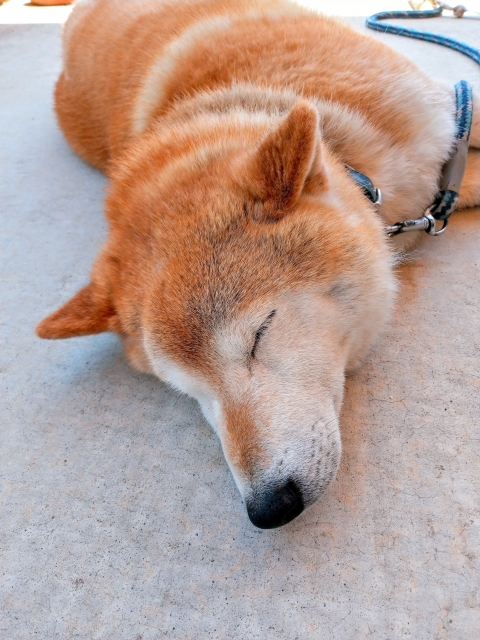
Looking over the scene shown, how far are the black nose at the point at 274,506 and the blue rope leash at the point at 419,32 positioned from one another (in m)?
3.35

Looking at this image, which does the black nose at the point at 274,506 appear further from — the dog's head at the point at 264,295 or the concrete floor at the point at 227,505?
the concrete floor at the point at 227,505

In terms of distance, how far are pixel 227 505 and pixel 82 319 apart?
0.82 metres

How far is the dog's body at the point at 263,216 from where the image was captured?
1480mm

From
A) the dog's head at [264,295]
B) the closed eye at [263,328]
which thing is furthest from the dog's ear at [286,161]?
the closed eye at [263,328]

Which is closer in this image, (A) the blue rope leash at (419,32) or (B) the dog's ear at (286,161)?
(B) the dog's ear at (286,161)

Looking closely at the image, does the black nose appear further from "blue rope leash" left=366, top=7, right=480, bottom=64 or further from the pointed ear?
"blue rope leash" left=366, top=7, right=480, bottom=64

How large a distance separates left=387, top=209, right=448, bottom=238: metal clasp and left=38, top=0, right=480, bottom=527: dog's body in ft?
0.19

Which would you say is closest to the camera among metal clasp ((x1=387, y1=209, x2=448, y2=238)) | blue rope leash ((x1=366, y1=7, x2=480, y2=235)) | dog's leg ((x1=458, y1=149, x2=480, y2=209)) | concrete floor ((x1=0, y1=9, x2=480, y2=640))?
concrete floor ((x1=0, y1=9, x2=480, y2=640))

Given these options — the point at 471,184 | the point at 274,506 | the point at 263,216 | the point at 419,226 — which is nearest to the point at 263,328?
the point at 263,216

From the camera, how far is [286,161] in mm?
1518

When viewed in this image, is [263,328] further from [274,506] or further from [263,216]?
[274,506]

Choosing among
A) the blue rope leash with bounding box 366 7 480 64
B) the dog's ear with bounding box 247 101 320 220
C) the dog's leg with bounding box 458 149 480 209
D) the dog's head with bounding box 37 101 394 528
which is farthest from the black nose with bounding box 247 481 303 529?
the blue rope leash with bounding box 366 7 480 64

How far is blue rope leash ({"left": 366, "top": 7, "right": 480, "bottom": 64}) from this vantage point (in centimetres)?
364

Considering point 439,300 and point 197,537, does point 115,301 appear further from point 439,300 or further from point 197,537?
point 439,300
